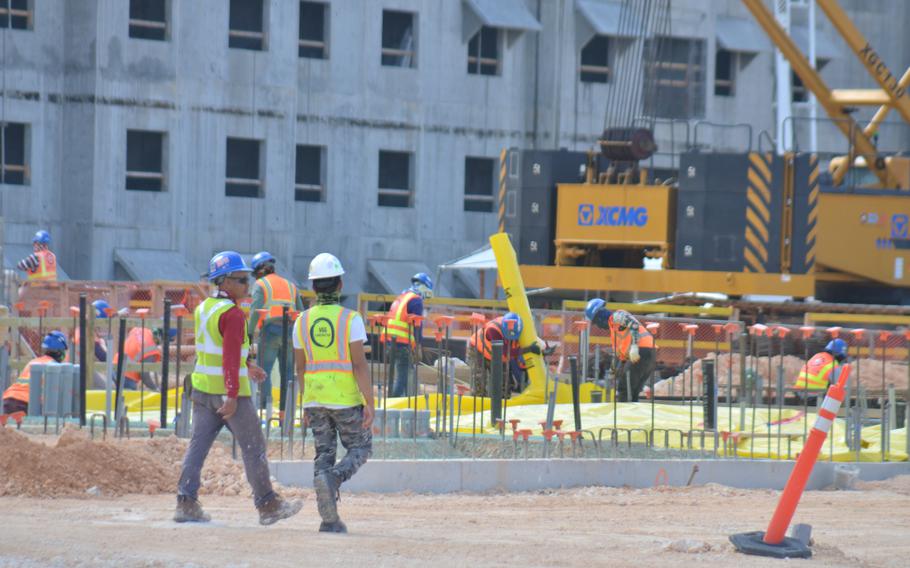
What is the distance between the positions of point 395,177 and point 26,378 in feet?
76.6

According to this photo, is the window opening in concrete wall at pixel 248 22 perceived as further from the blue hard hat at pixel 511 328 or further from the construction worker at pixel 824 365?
the construction worker at pixel 824 365

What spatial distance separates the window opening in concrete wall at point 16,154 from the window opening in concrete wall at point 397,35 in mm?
8902

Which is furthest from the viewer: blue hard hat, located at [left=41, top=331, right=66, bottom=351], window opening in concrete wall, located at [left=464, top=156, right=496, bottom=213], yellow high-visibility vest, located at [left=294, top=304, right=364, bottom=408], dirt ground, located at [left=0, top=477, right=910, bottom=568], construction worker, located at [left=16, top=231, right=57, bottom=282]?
window opening in concrete wall, located at [left=464, top=156, right=496, bottom=213]

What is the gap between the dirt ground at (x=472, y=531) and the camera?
8.45 metres

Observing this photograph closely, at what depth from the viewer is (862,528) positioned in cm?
1115

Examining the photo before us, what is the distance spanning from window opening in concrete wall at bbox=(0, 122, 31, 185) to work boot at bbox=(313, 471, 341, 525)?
88.4 ft

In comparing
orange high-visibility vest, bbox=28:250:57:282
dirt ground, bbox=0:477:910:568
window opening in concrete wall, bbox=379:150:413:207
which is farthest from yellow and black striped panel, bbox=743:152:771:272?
window opening in concrete wall, bbox=379:150:413:207

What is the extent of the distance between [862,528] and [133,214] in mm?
26273

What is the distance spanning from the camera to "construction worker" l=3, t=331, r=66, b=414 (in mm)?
15133

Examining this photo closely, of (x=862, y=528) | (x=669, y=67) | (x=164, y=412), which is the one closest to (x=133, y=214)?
(x=669, y=67)

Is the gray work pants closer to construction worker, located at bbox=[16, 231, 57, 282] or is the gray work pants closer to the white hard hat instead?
the white hard hat

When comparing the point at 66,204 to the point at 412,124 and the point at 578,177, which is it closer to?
the point at 412,124

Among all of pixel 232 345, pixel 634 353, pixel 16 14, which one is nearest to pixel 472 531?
pixel 232 345

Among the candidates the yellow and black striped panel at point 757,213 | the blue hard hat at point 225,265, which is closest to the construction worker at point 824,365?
the yellow and black striped panel at point 757,213
